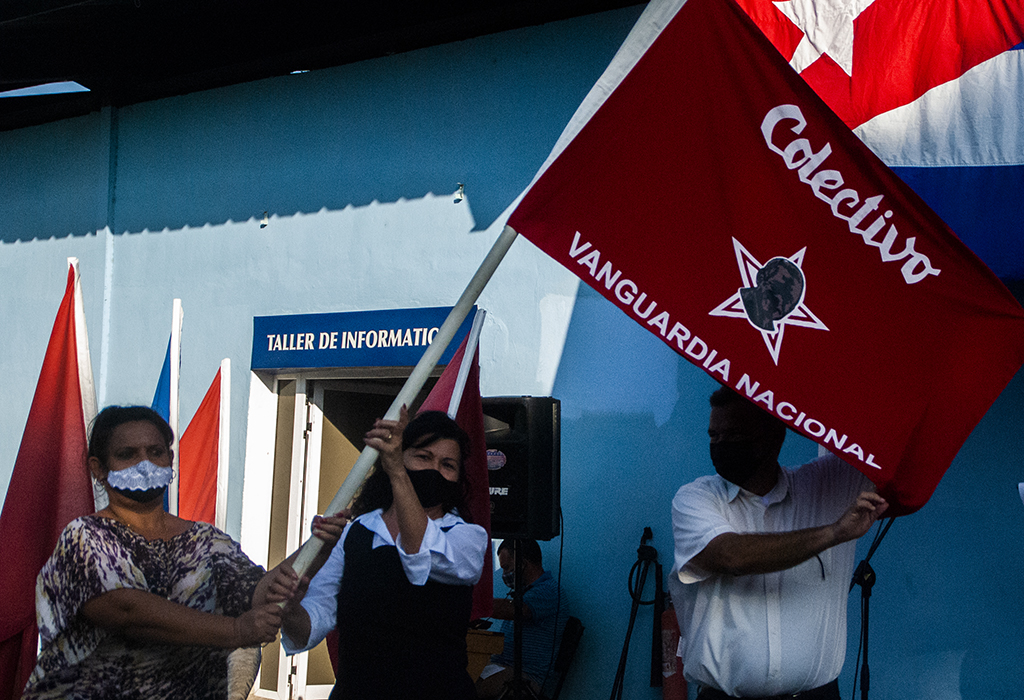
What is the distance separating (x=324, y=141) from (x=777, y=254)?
16.4 ft

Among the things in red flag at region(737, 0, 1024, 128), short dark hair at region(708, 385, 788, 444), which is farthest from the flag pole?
red flag at region(737, 0, 1024, 128)

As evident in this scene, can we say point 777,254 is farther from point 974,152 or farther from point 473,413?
point 974,152

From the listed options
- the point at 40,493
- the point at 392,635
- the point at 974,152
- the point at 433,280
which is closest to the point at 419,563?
the point at 392,635

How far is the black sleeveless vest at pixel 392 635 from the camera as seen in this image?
2342 millimetres

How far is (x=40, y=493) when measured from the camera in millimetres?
3131

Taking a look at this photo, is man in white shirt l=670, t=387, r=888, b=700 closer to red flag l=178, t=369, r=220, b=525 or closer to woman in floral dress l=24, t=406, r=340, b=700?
woman in floral dress l=24, t=406, r=340, b=700

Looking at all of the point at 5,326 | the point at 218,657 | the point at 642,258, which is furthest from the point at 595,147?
the point at 5,326

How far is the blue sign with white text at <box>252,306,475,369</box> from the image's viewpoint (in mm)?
6070

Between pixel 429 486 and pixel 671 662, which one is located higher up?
pixel 429 486

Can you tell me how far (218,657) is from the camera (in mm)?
2469

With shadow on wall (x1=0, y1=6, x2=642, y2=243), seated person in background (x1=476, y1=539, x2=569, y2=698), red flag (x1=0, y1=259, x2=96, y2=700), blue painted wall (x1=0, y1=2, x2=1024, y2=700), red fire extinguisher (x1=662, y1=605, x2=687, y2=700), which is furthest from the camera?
shadow on wall (x1=0, y1=6, x2=642, y2=243)

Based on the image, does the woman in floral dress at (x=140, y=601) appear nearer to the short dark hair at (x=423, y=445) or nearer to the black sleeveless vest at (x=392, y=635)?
the black sleeveless vest at (x=392, y=635)

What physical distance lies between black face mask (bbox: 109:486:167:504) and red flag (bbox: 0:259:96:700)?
0.77 m

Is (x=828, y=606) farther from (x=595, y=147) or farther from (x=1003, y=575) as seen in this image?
(x=1003, y=575)
